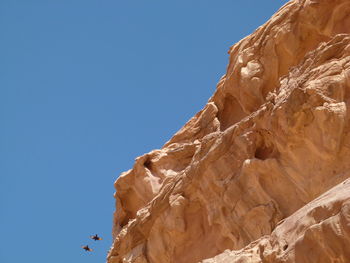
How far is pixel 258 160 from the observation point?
24.4 m

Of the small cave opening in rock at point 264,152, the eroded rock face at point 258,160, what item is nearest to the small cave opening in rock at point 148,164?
the eroded rock face at point 258,160

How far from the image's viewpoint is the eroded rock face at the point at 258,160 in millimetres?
20922

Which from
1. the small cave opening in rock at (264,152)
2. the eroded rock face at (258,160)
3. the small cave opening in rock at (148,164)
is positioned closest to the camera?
the eroded rock face at (258,160)

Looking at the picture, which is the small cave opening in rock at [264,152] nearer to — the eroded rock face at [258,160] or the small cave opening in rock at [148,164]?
the eroded rock face at [258,160]

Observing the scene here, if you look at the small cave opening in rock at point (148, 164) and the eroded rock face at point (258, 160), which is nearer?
the eroded rock face at point (258, 160)

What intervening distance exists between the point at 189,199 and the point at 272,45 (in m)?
7.84

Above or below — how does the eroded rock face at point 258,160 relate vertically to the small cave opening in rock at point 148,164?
below

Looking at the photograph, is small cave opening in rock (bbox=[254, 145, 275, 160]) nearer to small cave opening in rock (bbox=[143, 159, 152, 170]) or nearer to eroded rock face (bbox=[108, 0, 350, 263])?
eroded rock face (bbox=[108, 0, 350, 263])

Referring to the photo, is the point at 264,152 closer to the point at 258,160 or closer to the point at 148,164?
the point at 258,160

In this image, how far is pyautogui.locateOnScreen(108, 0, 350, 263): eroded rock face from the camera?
20.9 metres

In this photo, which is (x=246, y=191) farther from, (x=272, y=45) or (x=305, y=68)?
(x=272, y=45)

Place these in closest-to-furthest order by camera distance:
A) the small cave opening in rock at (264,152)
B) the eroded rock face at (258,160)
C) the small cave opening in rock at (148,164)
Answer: the eroded rock face at (258,160) → the small cave opening in rock at (264,152) → the small cave opening in rock at (148,164)

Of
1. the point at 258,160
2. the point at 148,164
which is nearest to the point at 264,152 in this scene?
the point at 258,160

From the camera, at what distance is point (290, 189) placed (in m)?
23.3
